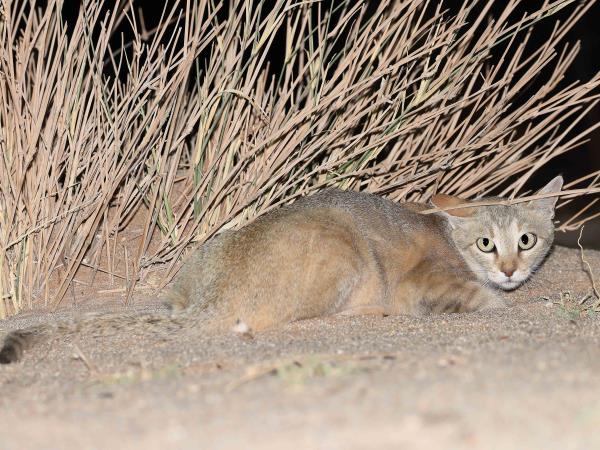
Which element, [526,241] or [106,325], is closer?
[106,325]

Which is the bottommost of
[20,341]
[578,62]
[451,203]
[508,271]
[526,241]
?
[20,341]

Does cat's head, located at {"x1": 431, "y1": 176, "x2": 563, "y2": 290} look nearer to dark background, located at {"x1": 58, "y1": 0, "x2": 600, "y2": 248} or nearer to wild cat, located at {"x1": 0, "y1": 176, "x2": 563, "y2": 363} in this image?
wild cat, located at {"x1": 0, "y1": 176, "x2": 563, "y2": 363}

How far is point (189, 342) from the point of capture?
151 inches

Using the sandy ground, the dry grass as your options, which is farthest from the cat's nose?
the sandy ground

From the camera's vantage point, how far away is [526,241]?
4992 mm

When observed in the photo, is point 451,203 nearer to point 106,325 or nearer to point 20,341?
point 106,325

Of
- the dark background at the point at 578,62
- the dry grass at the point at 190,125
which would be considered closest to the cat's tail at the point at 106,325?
the dry grass at the point at 190,125

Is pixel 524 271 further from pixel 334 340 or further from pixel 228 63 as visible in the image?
pixel 228 63

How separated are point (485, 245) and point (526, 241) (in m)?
0.24

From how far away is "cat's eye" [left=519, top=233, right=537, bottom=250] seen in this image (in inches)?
195

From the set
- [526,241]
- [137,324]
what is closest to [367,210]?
[526,241]

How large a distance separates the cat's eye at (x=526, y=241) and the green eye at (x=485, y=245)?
0.54ft

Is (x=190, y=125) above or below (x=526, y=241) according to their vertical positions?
above

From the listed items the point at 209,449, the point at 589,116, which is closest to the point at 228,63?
the point at 209,449
